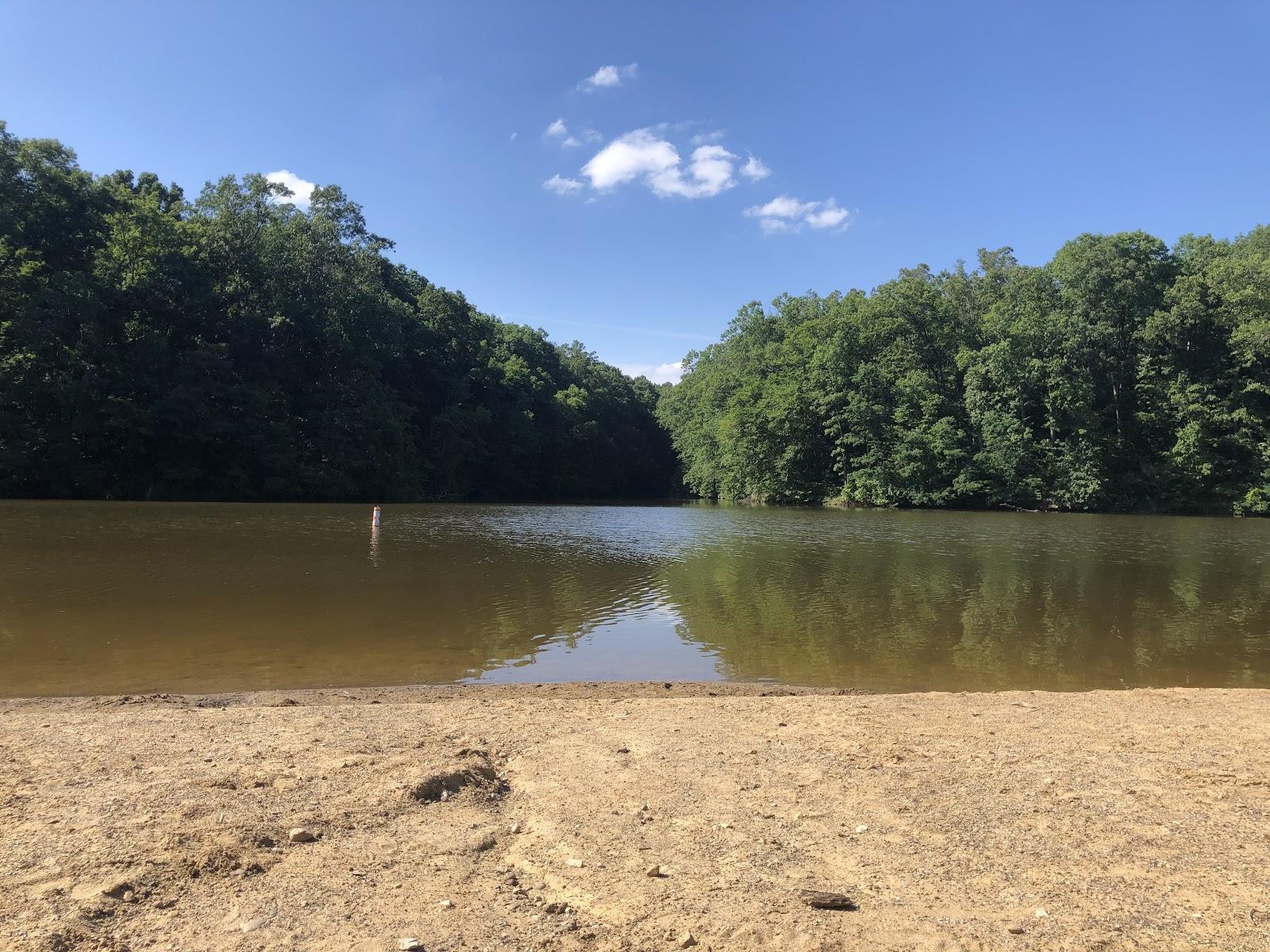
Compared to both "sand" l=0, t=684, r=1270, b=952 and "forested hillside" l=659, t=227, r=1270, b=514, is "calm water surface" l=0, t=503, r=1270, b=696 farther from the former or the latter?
"forested hillside" l=659, t=227, r=1270, b=514

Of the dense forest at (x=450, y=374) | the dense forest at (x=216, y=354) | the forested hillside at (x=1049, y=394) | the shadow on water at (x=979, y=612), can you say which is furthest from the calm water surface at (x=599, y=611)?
the forested hillside at (x=1049, y=394)

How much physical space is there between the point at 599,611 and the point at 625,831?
349 inches

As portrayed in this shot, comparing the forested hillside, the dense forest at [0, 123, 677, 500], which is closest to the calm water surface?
the dense forest at [0, 123, 677, 500]

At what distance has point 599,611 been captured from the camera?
1264 cm

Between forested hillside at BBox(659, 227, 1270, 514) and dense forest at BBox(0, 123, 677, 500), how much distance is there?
26.9m

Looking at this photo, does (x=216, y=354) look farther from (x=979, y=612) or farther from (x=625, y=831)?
(x=625, y=831)

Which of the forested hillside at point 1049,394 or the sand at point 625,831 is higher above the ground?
the forested hillside at point 1049,394

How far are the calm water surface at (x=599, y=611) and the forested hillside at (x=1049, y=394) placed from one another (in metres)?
26.0

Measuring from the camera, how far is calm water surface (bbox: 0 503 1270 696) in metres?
8.80

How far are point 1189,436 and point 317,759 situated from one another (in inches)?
2175

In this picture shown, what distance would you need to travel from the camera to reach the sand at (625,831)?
287 cm

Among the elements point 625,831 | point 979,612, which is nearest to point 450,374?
point 979,612

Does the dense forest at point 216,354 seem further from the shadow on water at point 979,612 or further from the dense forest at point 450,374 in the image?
the shadow on water at point 979,612

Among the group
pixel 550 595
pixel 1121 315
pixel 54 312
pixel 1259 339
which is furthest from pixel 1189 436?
pixel 54 312
